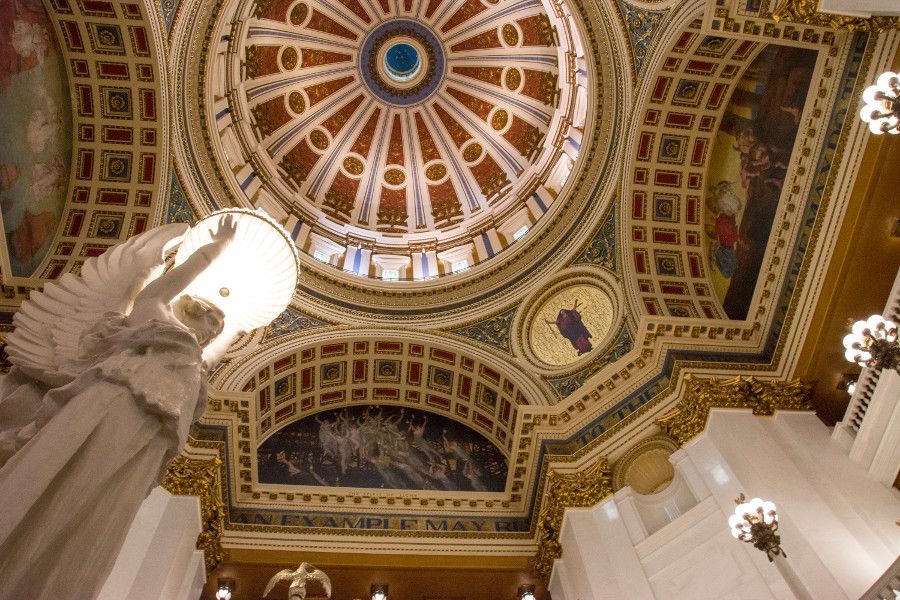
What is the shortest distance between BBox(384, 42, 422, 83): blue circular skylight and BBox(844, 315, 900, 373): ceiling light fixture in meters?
18.4

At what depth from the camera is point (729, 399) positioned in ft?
41.6

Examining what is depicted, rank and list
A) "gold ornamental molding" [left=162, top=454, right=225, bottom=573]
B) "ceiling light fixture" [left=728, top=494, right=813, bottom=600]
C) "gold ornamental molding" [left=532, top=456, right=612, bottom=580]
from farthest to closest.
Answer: "gold ornamental molding" [left=532, top=456, right=612, bottom=580], "gold ornamental molding" [left=162, top=454, right=225, bottom=573], "ceiling light fixture" [left=728, top=494, right=813, bottom=600]

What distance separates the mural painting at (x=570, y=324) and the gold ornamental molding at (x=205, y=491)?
760 cm

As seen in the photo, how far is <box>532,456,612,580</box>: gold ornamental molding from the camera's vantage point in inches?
525

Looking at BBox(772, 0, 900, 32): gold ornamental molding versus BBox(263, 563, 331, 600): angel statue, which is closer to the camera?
BBox(263, 563, 331, 600): angel statue

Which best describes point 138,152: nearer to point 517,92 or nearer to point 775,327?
point 517,92

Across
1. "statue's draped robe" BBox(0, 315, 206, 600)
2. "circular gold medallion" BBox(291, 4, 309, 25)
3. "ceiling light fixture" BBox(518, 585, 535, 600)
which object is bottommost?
"statue's draped robe" BBox(0, 315, 206, 600)

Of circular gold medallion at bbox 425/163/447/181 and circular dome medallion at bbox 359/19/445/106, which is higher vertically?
circular dome medallion at bbox 359/19/445/106

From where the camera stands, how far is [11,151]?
13.5 m

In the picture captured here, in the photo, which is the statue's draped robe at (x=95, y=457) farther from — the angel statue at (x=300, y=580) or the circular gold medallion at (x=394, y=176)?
the circular gold medallion at (x=394, y=176)

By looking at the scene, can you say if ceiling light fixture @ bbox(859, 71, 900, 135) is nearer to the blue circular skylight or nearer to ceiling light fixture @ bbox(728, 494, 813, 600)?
ceiling light fixture @ bbox(728, 494, 813, 600)

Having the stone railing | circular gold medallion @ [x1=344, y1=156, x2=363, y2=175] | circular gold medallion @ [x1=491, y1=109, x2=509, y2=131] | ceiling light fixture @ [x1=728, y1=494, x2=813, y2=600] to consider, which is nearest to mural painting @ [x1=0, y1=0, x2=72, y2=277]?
circular gold medallion @ [x1=344, y1=156, x2=363, y2=175]

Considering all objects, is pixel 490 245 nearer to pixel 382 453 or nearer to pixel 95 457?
pixel 382 453

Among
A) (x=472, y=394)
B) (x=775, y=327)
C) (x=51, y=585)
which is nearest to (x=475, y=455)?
(x=472, y=394)
